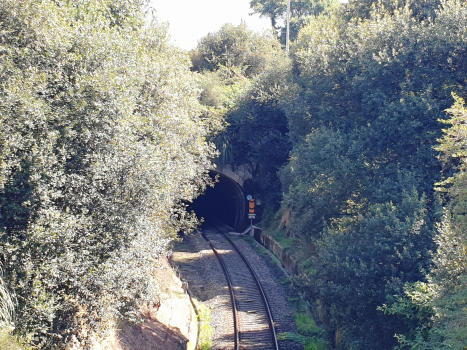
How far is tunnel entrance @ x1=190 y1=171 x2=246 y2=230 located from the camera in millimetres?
34344

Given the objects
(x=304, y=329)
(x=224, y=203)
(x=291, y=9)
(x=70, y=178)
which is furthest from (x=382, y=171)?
(x=291, y=9)

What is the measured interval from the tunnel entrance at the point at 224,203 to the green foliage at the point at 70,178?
21.6 metres

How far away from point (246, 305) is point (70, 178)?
10.0m

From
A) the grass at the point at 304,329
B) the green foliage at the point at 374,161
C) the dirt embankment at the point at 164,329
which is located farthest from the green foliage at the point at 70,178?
the green foliage at the point at 374,161

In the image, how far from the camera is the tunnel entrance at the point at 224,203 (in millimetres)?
34344

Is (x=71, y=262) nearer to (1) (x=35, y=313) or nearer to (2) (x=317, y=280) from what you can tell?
(1) (x=35, y=313)

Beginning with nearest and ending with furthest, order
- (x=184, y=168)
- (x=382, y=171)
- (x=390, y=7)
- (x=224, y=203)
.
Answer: (x=382, y=171), (x=184, y=168), (x=390, y=7), (x=224, y=203)

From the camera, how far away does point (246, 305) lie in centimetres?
1741

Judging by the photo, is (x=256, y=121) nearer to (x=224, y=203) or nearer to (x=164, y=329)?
(x=224, y=203)

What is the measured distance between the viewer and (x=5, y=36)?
34.5 ft

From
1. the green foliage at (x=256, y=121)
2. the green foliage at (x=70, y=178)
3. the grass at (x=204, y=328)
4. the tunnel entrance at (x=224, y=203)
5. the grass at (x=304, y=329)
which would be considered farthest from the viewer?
the tunnel entrance at (x=224, y=203)

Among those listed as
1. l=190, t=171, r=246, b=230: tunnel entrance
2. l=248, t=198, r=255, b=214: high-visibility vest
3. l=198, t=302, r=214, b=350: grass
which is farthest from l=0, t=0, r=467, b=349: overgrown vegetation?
l=190, t=171, r=246, b=230: tunnel entrance

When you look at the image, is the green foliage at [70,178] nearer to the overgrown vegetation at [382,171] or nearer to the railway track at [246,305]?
the railway track at [246,305]

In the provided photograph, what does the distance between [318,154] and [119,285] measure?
10745 mm
